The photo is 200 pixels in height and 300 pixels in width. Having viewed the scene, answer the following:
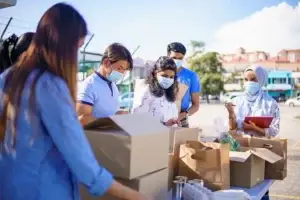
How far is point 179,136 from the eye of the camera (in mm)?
1604

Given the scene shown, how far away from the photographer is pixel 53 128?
887mm

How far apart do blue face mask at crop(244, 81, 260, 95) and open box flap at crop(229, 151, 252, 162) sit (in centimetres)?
93

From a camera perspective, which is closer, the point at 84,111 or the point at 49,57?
the point at 49,57

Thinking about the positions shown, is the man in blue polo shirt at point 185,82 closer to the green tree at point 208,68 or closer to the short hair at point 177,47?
the short hair at point 177,47

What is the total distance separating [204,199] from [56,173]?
1.81 ft

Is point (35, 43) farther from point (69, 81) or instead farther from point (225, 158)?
point (225, 158)

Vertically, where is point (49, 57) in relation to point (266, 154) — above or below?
above

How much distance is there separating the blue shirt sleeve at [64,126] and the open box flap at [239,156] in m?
0.89

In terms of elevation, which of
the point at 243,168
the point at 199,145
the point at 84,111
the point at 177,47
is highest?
the point at 177,47

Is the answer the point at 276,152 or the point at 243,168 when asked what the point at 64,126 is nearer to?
the point at 243,168

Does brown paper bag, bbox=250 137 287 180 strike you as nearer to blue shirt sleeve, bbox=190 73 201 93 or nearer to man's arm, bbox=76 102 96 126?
man's arm, bbox=76 102 96 126

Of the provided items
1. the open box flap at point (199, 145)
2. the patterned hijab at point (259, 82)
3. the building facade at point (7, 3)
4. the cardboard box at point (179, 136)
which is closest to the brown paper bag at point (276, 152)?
the cardboard box at point (179, 136)

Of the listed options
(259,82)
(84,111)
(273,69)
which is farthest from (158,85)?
(273,69)

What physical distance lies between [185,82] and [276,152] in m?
1.17
